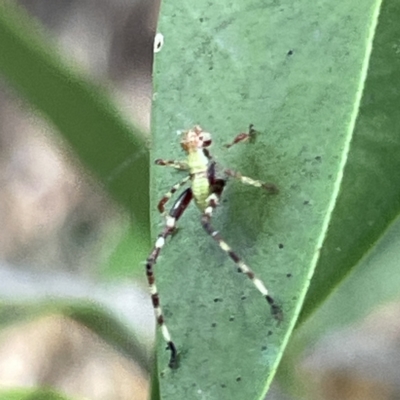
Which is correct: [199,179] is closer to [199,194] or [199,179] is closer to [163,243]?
[199,194]

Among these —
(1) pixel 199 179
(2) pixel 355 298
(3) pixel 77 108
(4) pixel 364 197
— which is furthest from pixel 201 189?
(2) pixel 355 298

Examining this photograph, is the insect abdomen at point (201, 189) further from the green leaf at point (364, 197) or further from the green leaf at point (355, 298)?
the green leaf at point (355, 298)

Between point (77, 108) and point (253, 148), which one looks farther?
point (77, 108)

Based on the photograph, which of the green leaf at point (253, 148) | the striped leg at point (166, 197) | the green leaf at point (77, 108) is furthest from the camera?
the green leaf at point (77, 108)

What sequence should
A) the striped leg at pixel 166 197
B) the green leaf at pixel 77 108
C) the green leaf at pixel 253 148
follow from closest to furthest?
the green leaf at pixel 253 148
the striped leg at pixel 166 197
the green leaf at pixel 77 108

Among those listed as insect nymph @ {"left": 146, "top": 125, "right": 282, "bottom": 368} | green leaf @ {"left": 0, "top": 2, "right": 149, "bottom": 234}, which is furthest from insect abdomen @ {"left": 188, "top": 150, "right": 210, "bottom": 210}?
green leaf @ {"left": 0, "top": 2, "right": 149, "bottom": 234}

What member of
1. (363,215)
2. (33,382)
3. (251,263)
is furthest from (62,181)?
(251,263)

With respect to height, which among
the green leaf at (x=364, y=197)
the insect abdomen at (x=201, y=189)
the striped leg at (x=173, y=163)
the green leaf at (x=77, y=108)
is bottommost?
the striped leg at (x=173, y=163)

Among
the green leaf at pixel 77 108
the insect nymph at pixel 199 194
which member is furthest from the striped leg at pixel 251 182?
the green leaf at pixel 77 108

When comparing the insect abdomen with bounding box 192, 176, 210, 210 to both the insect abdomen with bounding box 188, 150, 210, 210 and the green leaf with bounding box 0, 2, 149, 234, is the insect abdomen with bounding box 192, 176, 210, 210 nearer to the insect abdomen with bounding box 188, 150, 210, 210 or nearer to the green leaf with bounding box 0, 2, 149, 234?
the insect abdomen with bounding box 188, 150, 210, 210
